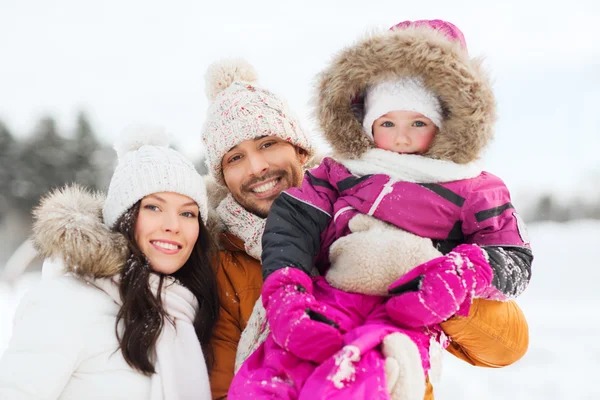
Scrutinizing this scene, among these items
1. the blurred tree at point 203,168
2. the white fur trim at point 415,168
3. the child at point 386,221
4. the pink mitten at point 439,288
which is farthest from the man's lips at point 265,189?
the pink mitten at point 439,288

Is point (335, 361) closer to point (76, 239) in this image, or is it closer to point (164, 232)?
point (164, 232)

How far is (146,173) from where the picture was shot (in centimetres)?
227

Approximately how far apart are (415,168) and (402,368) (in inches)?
30.9

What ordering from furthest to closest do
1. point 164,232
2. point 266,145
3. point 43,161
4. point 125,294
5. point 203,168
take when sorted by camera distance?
1. point 43,161
2. point 203,168
3. point 266,145
4. point 164,232
5. point 125,294

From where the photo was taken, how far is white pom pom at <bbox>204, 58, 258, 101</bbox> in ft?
9.67

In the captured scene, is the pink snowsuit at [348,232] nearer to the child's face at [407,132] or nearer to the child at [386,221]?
the child at [386,221]

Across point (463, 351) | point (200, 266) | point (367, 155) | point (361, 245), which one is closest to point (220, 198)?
point (200, 266)

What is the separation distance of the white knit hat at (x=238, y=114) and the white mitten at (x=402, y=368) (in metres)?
1.47

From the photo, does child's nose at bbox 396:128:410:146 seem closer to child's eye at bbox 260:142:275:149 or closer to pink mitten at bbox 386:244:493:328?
pink mitten at bbox 386:244:493:328

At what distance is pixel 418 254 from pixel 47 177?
69.1ft

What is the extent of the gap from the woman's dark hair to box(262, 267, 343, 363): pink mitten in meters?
0.64

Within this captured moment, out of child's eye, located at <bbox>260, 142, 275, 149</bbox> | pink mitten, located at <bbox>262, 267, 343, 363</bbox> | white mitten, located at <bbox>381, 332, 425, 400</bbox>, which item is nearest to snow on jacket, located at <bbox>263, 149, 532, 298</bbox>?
pink mitten, located at <bbox>262, 267, 343, 363</bbox>

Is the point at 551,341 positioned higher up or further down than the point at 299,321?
further down

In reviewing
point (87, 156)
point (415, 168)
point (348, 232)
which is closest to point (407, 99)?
point (415, 168)
